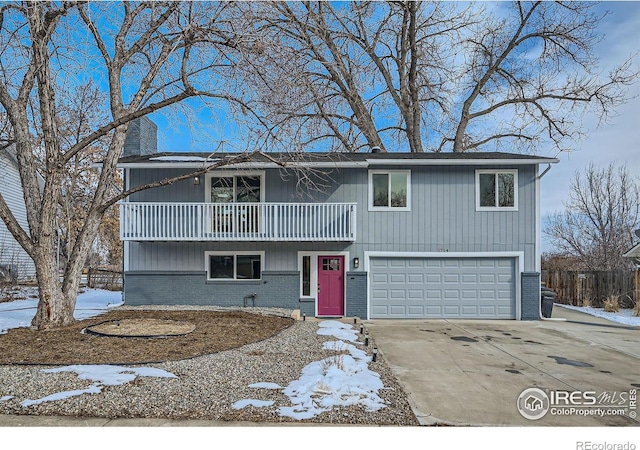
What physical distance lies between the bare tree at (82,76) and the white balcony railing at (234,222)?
7.15 ft

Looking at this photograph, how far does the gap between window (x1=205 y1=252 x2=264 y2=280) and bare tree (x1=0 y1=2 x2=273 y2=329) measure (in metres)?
3.66

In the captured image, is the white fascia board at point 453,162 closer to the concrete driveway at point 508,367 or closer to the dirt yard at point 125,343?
the concrete driveway at point 508,367

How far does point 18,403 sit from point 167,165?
25.4 feet

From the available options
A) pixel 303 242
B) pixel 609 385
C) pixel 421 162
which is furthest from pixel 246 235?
pixel 609 385

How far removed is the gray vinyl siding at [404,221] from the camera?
11508mm

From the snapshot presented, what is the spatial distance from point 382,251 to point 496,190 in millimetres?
3850

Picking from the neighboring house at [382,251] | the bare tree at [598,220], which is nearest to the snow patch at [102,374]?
the neighboring house at [382,251]

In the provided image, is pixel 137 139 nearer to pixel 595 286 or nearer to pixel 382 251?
pixel 382 251

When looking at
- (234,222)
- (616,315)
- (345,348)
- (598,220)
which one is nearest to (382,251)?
(234,222)

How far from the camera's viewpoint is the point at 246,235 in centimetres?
Answer: 1087

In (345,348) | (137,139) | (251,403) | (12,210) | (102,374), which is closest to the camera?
(251,403)

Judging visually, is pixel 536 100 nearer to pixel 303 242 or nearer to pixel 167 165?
pixel 303 242

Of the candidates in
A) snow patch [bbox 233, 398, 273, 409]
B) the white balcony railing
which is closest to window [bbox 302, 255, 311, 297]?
the white balcony railing

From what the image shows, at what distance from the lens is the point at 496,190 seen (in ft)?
38.1
